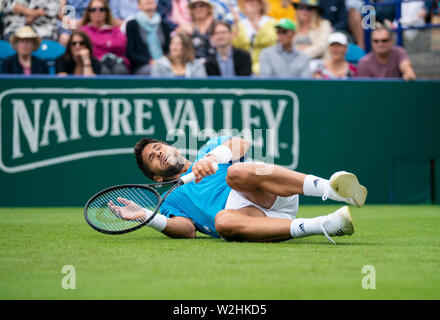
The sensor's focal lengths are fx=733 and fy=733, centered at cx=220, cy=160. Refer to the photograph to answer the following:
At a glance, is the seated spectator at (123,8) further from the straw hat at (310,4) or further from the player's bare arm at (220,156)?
the player's bare arm at (220,156)

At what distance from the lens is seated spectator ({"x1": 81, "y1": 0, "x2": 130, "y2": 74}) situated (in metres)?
11.0

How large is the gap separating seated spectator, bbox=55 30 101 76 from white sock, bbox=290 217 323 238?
6.11 meters

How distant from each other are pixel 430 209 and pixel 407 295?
6503mm

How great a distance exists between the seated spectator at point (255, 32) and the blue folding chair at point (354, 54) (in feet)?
4.05

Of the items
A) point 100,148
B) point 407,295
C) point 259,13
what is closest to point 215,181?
point 407,295

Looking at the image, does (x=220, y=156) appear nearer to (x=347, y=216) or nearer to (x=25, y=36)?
(x=347, y=216)

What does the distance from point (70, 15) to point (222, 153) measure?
22.2ft

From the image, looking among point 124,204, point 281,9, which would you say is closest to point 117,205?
point 124,204

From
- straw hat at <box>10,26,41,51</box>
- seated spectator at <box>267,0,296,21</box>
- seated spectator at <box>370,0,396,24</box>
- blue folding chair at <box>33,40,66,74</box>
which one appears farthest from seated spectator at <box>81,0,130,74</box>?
seated spectator at <box>370,0,396,24</box>

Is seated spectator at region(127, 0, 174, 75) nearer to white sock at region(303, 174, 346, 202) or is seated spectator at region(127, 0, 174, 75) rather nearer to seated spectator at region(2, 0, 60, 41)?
seated spectator at region(2, 0, 60, 41)

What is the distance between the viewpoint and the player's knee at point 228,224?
5.29 meters

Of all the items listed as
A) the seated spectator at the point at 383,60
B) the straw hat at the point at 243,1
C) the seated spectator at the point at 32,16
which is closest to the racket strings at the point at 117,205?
the seated spectator at the point at 32,16

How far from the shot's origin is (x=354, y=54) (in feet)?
39.5
